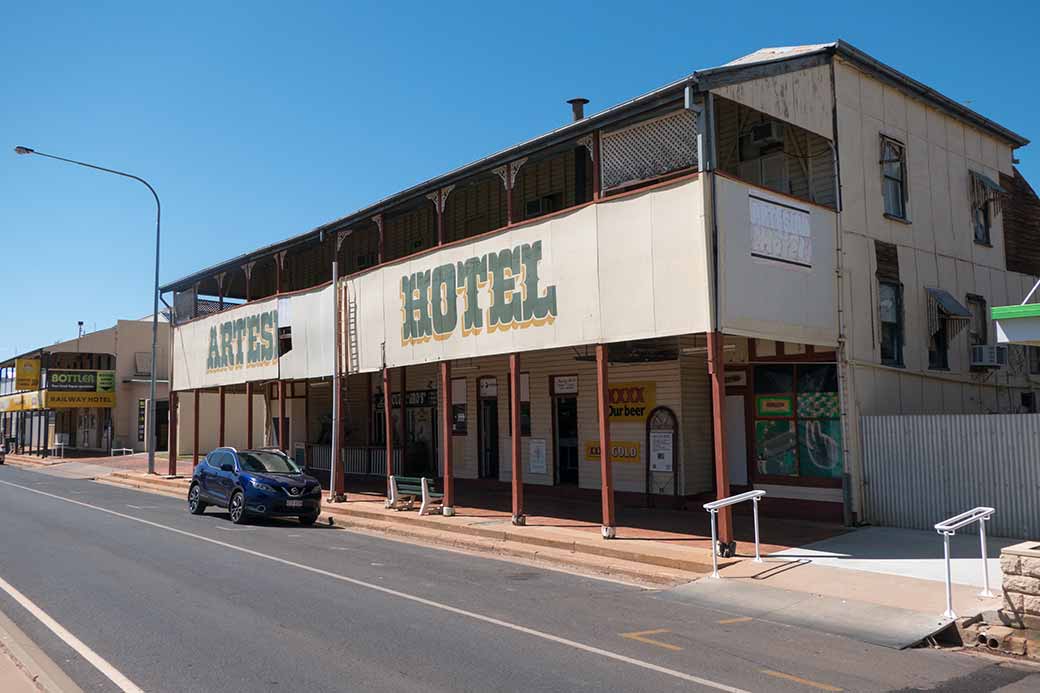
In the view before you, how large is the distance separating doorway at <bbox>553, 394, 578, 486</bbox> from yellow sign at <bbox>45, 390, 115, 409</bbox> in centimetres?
3625

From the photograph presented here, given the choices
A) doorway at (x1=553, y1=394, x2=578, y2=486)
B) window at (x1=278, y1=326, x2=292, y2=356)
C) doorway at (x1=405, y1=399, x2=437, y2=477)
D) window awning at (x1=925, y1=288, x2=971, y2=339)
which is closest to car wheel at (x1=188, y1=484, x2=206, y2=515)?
window at (x1=278, y1=326, x2=292, y2=356)

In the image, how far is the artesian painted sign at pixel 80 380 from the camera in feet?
154

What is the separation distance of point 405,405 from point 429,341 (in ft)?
26.4

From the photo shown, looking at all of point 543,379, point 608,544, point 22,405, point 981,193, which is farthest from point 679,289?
point 22,405

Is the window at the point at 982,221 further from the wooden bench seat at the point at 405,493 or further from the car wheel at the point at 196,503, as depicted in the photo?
the car wheel at the point at 196,503

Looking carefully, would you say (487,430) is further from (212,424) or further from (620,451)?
(212,424)

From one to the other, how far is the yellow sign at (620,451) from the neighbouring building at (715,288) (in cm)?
6

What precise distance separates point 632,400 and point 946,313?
6.86 metres

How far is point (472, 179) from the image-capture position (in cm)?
1800

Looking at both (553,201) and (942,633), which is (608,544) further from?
(553,201)

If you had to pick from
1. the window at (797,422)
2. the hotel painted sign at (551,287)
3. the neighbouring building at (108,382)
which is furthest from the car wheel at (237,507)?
the neighbouring building at (108,382)

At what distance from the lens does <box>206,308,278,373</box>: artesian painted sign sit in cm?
2550

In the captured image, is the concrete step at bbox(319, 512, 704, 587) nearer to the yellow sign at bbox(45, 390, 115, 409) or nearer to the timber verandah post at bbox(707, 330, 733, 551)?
the timber verandah post at bbox(707, 330, 733, 551)

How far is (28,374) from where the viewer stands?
5447 cm
